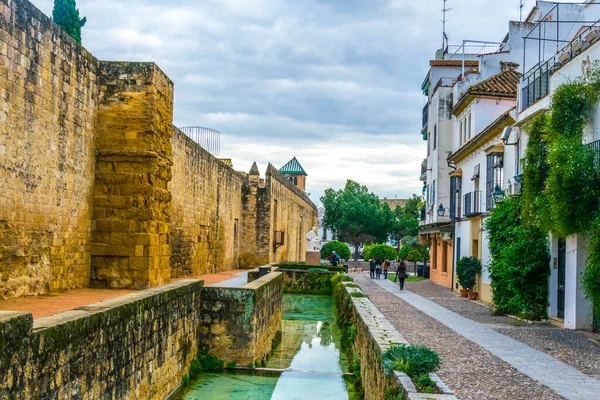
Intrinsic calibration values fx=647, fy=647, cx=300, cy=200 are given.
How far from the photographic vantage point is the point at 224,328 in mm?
11047

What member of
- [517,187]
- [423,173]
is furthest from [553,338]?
[423,173]

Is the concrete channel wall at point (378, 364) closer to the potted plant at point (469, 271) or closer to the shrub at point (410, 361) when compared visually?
the shrub at point (410, 361)

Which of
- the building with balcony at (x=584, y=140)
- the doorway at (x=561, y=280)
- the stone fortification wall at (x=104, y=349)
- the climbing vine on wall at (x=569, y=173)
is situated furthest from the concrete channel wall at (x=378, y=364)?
the doorway at (x=561, y=280)

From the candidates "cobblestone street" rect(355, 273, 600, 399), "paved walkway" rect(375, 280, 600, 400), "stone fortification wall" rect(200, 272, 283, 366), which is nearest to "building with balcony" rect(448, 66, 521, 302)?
"cobblestone street" rect(355, 273, 600, 399)

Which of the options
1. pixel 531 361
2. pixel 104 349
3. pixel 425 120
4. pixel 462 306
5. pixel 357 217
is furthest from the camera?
pixel 357 217

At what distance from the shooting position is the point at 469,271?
21.8 meters

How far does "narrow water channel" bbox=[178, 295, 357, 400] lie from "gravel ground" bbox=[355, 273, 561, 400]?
1585mm

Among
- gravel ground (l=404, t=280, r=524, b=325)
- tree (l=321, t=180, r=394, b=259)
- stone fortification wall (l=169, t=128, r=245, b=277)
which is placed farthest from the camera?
tree (l=321, t=180, r=394, b=259)

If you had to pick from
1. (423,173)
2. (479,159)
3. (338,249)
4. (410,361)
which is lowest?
(410,361)

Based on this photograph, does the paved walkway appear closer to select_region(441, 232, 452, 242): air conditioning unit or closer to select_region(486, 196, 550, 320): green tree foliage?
select_region(486, 196, 550, 320): green tree foliage

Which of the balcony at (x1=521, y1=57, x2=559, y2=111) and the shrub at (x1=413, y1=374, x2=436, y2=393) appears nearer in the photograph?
the shrub at (x1=413, y1=374, x2=436, y2=393)

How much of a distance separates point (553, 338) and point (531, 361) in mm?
3050

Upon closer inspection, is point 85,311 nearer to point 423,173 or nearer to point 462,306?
point 462,306

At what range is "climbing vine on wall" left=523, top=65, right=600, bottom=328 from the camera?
11.9 metres
